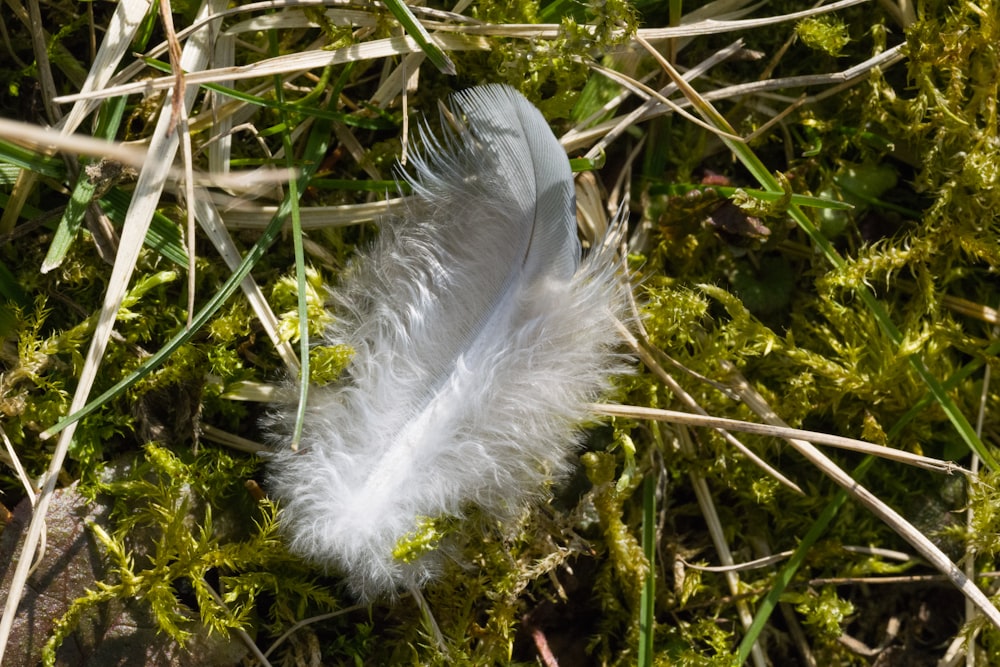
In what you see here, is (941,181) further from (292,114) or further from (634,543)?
(292,114)

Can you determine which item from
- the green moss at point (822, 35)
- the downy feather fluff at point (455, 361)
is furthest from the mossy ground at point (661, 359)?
the downy feather fluff at point (455, 361)

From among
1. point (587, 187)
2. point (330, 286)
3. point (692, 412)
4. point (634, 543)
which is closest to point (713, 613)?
point (634, 543)

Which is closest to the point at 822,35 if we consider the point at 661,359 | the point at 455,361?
the point at 661,359

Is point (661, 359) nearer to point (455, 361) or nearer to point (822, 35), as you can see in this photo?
point (455, 361)

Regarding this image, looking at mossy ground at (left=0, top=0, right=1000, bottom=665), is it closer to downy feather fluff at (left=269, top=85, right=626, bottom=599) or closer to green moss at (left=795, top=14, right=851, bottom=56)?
green moss at (left=795, top=14, right=851, bottom=56)

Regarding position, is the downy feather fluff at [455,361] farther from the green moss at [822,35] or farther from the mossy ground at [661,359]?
the green moss at [822,35]
